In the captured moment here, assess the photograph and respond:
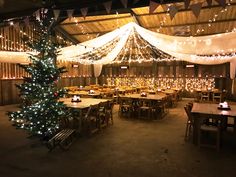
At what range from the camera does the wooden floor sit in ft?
11.7

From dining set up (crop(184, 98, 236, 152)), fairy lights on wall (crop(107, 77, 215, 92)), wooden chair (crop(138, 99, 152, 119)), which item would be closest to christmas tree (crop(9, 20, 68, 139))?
dining set up (crop(184, 98, 236, 152))

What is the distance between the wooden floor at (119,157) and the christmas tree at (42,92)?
0.47 m

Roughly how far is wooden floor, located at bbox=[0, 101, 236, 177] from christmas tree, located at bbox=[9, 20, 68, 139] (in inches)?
18.7

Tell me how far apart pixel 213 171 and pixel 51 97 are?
347 cm

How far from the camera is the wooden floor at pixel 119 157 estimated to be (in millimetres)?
3562

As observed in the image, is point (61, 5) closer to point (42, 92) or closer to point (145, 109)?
point (42, 92)

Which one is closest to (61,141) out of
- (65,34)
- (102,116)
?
(102,116)

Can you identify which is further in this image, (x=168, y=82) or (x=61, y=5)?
(x=168, y=82)

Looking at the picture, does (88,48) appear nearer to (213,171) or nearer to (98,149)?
(98,149)

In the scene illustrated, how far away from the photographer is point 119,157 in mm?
4172

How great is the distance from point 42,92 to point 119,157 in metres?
2.18

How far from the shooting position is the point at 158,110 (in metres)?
8.17

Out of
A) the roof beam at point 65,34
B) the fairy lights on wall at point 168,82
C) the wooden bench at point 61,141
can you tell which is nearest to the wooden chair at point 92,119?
the wooden bench at point 61,141

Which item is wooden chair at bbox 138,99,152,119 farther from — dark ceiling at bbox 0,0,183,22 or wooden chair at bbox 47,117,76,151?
dark ceiling at bbox 0,0,183,22
